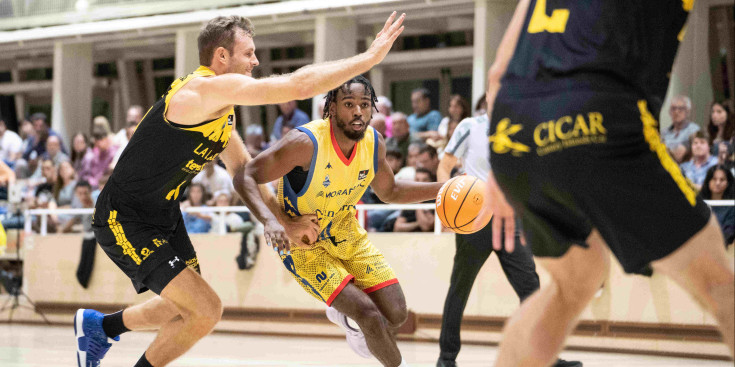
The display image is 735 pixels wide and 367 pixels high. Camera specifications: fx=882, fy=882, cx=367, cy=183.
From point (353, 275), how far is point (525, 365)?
2.58 metres

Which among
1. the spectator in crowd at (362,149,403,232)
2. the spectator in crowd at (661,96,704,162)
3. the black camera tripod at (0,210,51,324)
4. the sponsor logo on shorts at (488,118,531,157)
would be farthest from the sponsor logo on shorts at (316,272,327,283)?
the black camera tripod at (0,210,51,324)

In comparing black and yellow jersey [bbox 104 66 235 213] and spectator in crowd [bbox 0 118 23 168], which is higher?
→ black and yellow jersey [bbox 104 66 235 213]

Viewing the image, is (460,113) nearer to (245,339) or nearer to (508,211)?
(245,339)

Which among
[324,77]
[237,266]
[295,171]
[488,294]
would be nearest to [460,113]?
[488,294]

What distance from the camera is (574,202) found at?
245 cm

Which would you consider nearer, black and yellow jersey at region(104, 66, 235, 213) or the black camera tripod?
black and yellow jersey at region(104, 66, 235, 213)

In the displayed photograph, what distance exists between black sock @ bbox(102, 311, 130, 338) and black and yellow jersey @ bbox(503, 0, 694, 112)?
125 inches

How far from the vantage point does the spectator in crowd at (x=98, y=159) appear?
12219 millimetres

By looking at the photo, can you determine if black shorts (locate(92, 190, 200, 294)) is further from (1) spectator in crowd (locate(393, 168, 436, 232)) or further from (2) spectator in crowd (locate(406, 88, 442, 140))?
(2) spectator in crowd (locate(406, 88, 442, 140))

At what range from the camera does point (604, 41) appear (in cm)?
244

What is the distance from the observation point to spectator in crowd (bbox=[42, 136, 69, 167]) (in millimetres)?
12984

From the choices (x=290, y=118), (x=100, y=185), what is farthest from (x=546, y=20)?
(x=100, y=185)

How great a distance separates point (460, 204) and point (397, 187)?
1.54ft

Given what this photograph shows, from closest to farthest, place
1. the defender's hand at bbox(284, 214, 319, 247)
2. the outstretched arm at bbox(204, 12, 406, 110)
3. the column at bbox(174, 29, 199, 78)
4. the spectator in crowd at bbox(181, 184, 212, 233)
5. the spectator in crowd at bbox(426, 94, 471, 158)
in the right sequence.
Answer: the outstretched arm at bbox(204, 12, 406, 110) → the defender's hand at bbox(284, 214, 319, 247) → the spectator in crowd at bbox(426, 94, 471, 158) → the spectator in crowd at bbox(181, 184, 212, 233) → the column at bbox(174, 29, 199, 78)
